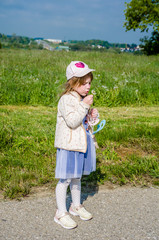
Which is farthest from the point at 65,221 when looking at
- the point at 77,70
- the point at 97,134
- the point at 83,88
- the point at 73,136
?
the point at 97,134

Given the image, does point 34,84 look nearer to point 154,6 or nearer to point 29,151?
point 29,151

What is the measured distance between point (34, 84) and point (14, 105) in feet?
2.68

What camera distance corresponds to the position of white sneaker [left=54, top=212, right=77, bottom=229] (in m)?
2.46

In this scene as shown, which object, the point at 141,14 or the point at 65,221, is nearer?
the point at 65,221

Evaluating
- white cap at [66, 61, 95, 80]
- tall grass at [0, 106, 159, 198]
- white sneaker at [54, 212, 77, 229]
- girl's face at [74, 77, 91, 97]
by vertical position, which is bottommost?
white sneaker at [54, 212, 77, 229]

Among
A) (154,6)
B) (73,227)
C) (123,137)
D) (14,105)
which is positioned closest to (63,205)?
(73,227)

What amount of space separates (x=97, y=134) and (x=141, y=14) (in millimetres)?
25449

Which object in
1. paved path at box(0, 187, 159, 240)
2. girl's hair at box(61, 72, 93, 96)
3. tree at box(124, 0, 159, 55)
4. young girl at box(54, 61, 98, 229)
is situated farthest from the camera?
tree at box(124, 0, 159, 55)

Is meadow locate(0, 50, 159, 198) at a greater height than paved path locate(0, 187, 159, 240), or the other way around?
meadow locate(0, 50, 159, 198)

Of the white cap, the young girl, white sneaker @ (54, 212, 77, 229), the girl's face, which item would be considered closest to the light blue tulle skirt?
the young girl

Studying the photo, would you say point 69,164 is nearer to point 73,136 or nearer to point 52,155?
point 73,136

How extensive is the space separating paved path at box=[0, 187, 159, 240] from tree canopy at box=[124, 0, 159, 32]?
25.6 metres

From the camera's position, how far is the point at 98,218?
261 centimetres

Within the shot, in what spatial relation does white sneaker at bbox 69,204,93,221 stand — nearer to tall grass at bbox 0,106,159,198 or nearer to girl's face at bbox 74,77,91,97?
tall grass at bbox 0,106,159,198
